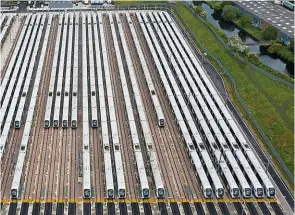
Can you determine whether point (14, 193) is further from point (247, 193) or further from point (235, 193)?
point (247, 193)

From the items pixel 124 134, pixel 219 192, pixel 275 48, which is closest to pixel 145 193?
pixel 219 192

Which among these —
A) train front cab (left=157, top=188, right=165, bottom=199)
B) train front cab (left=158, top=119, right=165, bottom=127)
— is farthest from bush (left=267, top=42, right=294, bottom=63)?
train front cab (left=157, top=188, right=165, bottom=199)

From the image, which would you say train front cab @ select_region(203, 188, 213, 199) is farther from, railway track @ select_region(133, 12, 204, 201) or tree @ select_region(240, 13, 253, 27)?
tree @ select_region(240, 13, 253, 27)

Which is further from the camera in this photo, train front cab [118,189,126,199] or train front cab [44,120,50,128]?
train front cab [44,120,50,128]

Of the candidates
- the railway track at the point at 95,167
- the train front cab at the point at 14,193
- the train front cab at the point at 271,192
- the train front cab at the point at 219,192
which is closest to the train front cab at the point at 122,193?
the railway track at the point at 95,167

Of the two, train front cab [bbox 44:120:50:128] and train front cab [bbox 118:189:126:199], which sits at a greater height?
train front cab [bbox 44:120:50:128]

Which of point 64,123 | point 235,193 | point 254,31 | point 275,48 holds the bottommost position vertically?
point 235,193
